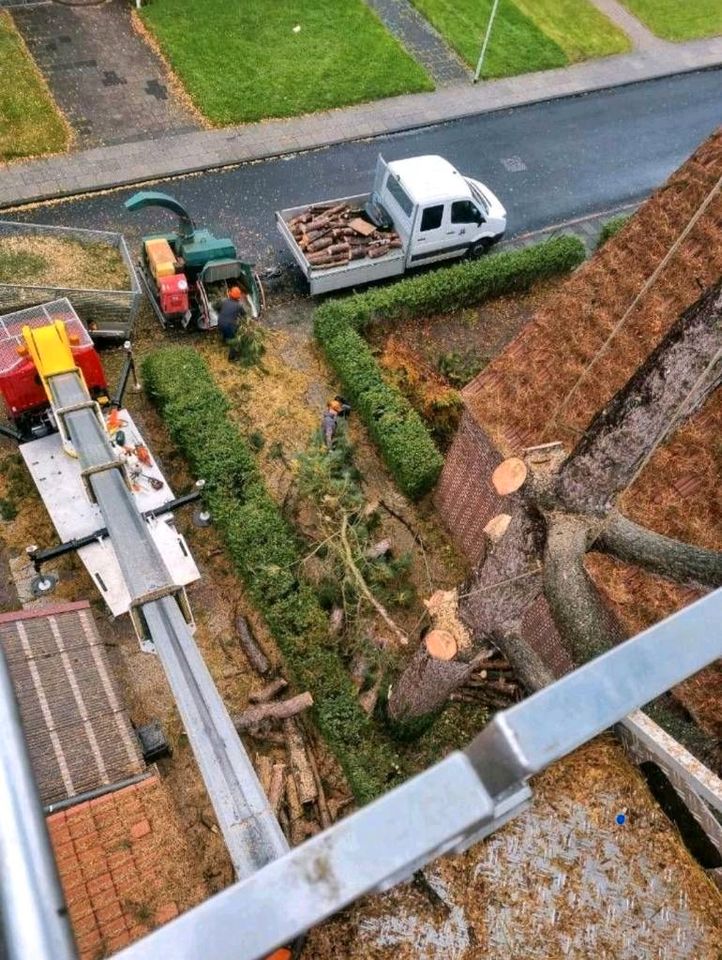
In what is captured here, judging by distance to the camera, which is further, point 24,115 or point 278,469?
point 24,115

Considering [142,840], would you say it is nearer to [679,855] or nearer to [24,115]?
[679,855]

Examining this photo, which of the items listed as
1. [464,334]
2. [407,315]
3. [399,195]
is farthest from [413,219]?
[464,334]

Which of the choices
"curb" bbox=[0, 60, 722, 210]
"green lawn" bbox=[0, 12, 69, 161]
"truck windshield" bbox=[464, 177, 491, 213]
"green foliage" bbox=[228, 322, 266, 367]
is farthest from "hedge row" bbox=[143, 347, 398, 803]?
"green lawn" bbox=[0, 12, 69, 161]

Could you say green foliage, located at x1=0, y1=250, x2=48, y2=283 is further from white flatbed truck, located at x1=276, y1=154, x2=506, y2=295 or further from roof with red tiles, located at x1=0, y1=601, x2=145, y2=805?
roof with red tiles, located at x1=0, y1=601, x2=145, y2=805

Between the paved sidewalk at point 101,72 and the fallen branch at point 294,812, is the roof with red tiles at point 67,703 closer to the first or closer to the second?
the fallen branch at point 294,812

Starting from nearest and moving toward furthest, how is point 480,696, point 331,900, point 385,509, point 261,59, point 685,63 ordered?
point 331,900
point 480,696
point 385,509
point 261,59
point 685,63

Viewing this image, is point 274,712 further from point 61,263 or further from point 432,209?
point 432,209

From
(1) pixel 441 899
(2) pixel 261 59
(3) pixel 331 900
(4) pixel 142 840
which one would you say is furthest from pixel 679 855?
(2) pixel 261 59

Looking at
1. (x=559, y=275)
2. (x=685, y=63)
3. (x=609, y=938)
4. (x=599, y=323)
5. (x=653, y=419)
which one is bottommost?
(x=609, y=938)
